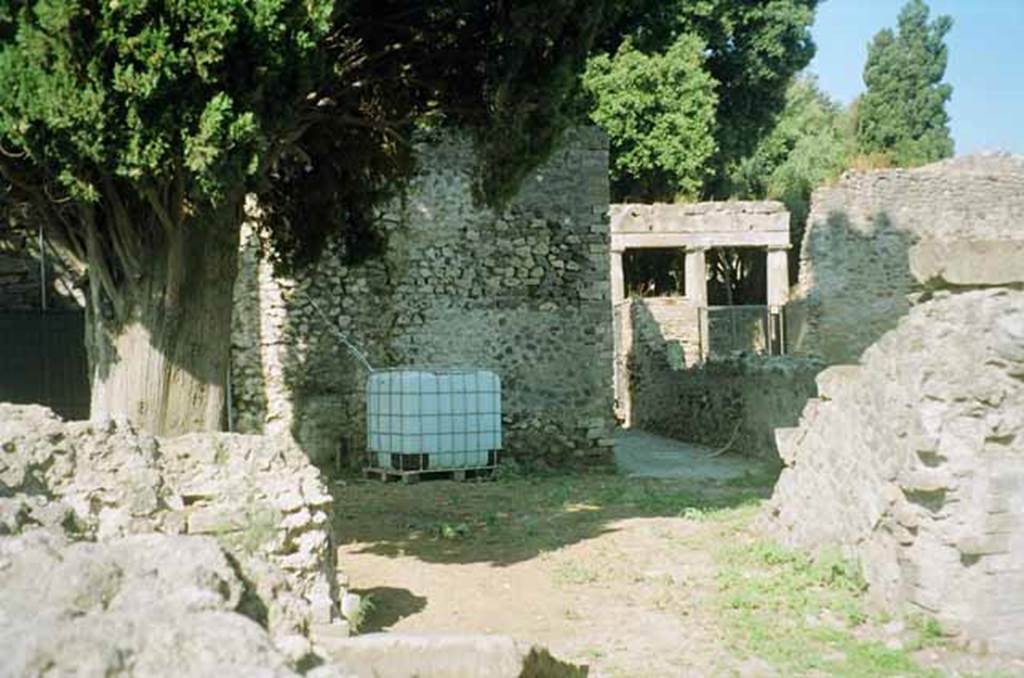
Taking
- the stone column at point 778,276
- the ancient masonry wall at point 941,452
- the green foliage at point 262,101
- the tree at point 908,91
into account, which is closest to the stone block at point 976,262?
the ancient masonry wall at point 941,452

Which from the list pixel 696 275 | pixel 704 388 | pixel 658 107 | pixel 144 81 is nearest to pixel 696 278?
pixel 696 275

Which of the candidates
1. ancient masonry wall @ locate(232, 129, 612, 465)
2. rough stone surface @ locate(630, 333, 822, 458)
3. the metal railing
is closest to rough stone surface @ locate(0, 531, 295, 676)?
ancient masonry wall @ locate(232, 129, 612, 465)

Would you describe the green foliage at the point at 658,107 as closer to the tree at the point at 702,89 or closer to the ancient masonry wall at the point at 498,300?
the tree at the point at 702,89

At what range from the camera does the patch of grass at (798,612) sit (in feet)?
18.4

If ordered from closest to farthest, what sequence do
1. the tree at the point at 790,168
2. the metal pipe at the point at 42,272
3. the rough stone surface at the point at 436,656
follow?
the rough stone surface at the point at 436,656 < the metal pipe at the point at 42,272 < the tree at the point at 790,168

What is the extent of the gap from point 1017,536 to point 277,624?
474 cm

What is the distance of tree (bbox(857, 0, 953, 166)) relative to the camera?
38375 mm

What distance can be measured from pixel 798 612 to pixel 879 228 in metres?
16.3

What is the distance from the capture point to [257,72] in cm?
635

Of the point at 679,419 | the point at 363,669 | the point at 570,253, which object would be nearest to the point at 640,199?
the point at 679,419

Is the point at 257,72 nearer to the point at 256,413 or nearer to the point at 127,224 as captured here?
the point at 127,224

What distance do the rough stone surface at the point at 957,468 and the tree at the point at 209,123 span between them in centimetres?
332

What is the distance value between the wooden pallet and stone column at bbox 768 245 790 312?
13.7 m

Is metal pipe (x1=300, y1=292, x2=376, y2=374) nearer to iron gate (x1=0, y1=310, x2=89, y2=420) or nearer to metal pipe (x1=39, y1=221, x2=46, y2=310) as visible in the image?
iron gate (x1=0, y1=310, x2=89, y2=420)
